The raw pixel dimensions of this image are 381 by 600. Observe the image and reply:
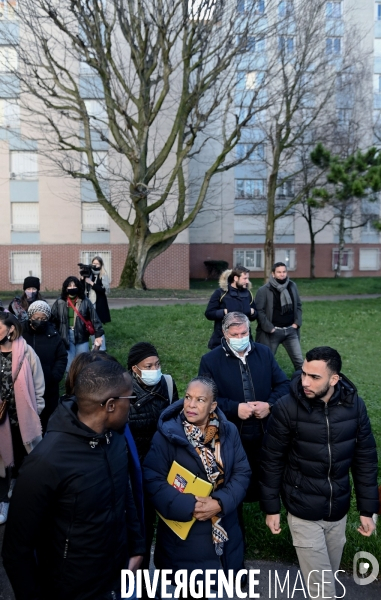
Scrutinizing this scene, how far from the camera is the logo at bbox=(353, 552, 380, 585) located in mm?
4086

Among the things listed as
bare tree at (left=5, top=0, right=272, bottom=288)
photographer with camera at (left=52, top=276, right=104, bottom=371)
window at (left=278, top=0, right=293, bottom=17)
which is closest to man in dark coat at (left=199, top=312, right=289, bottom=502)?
photographer with camera at (left=52, top=276, right=104, bottom=371)

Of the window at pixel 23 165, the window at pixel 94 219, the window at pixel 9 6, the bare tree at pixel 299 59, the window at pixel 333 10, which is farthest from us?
the window at pixel 94 219

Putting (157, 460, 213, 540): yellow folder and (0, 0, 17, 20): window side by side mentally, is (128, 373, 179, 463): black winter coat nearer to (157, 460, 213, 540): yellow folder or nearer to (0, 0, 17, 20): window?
(157, 460, 213, 540): yellow folder

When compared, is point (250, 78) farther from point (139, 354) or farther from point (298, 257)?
point (139, 354)

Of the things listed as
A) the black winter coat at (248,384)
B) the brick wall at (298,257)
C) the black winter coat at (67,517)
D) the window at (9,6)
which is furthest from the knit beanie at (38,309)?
the brick wall at (298,257)

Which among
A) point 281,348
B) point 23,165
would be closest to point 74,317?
point 281,348

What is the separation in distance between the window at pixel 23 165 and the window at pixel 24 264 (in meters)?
4.26

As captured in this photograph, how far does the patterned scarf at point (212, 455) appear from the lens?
3.34m

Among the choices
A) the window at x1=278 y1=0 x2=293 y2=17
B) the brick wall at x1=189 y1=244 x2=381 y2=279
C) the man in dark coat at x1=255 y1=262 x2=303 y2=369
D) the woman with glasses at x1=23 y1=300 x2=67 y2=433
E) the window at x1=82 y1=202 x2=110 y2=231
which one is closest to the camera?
the woman with glasses at x1=23 y1=300 x2=67 y2=433

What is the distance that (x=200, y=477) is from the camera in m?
3.35

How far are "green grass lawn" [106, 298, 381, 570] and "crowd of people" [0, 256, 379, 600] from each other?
53cm

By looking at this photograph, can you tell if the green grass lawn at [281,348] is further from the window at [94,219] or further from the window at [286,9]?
the window at [94,219]

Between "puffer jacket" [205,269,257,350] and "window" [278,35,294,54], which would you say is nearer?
"puffer jacket" [205,269,257,350]

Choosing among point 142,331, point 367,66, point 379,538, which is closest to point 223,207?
point 367,66
